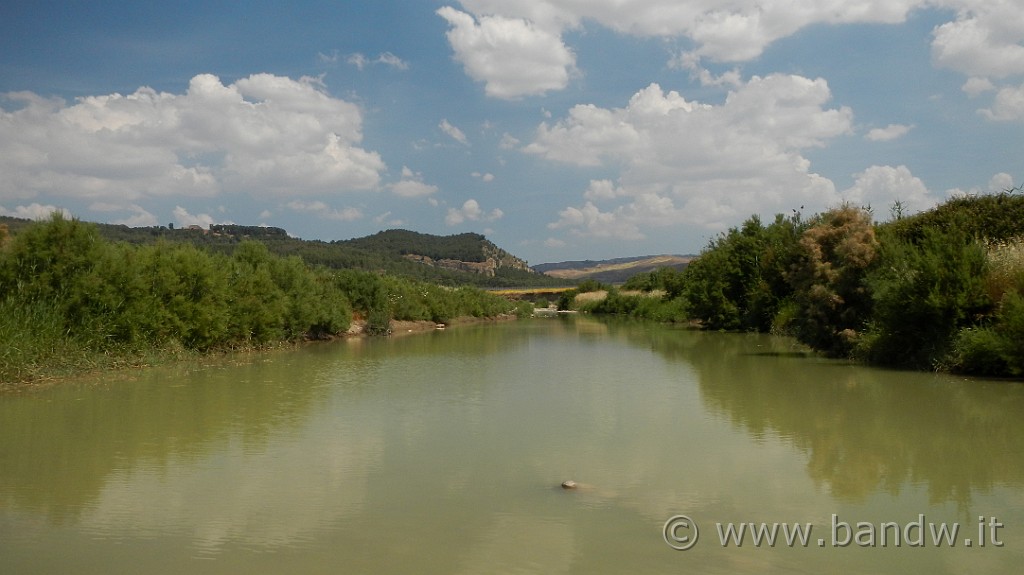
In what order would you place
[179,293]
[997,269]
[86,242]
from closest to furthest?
[997,269] < [86,242] < [179,293]

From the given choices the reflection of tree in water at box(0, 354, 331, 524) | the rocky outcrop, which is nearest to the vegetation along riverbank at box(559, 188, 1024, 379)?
the reflection of tree in water at box(0, 354, 331, 524)

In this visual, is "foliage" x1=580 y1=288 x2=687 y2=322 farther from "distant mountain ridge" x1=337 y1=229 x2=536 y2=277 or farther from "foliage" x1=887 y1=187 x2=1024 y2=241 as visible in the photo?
"distant mountain ridge" x1=337 y1=229 x2=536 y2=277

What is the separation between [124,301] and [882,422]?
1840 cm

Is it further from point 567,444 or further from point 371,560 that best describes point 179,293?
point 371,560

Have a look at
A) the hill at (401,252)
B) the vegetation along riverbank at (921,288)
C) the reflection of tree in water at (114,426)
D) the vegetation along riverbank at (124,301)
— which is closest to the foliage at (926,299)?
the vegetation along riverbank at (921,288)

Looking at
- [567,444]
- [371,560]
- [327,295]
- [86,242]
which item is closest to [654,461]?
[567,444]

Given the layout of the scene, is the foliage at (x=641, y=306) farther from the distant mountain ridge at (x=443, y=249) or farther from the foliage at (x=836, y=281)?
the distant mountain ridge at (x=443, y=249)

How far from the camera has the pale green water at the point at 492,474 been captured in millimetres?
5992

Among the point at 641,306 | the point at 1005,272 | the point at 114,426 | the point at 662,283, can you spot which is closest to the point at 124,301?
the point at 114,426

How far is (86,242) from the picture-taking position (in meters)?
19.6

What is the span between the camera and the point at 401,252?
146 meters

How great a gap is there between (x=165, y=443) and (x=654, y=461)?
677cm

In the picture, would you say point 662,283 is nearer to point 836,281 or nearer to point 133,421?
point 836,281

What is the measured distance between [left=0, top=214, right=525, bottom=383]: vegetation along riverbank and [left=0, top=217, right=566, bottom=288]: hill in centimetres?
6119
